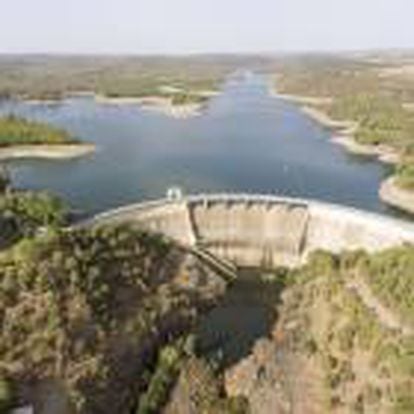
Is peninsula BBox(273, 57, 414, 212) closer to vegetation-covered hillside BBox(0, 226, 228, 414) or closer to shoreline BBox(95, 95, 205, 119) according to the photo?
shoreline BBox(95, 95, 205, 119)

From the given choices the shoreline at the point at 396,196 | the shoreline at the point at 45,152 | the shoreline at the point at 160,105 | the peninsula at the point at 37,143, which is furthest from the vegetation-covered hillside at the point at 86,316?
the shoreline at the point at 160,105

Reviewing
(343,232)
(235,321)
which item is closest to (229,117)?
(343,232)

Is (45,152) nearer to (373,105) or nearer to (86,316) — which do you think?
(86,316)

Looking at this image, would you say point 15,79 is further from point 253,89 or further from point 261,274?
point 261,274

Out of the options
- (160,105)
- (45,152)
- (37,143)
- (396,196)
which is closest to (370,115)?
(160,105)

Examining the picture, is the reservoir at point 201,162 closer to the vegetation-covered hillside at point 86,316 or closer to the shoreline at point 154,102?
the shoreline at point 154,102
